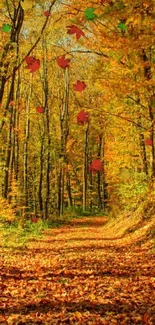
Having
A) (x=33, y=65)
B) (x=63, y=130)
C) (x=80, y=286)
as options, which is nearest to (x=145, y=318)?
(x=80, y=286)

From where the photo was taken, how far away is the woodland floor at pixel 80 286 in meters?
4.48

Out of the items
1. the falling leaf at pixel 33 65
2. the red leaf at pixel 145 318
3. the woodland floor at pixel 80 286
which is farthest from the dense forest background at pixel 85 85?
the red leaf at pixel 145 318

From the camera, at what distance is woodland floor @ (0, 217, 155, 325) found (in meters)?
4.48

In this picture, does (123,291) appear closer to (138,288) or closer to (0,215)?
(138,288)

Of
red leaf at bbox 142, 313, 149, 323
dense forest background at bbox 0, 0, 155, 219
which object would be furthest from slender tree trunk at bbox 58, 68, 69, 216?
red leaf at bbox 142, 313, 149, 323

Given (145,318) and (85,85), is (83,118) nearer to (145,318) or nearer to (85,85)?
(85,85)

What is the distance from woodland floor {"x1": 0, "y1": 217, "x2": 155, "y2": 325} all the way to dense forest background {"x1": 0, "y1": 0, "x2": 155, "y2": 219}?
218 cm

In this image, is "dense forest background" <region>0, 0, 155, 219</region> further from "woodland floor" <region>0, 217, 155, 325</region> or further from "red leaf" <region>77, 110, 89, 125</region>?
"woodland floor" <region>0, 217, 155, 325</region>

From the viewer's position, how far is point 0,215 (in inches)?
446

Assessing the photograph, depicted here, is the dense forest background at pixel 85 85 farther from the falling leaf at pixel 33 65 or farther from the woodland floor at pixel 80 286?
the woodland floor at pixel 80 286

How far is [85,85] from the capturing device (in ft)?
25.9

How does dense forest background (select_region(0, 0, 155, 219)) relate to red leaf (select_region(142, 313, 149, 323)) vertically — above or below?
above

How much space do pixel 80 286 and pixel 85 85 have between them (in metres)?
4.05

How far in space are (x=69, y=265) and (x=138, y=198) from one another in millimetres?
6885
